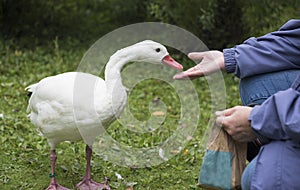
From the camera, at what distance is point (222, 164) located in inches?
112

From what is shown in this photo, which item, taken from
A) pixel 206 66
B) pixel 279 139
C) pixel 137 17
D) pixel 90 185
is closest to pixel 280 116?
pixel 279 139

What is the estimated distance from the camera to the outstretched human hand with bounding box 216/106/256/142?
8.92ft

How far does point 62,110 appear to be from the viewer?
3.79 meters

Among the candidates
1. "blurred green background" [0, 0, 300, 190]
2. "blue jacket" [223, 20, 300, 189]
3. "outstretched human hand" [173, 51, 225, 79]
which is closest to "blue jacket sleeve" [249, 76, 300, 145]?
"blue jacket" [223, 20, 300, 189]

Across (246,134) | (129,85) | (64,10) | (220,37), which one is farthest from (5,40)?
(246,134)

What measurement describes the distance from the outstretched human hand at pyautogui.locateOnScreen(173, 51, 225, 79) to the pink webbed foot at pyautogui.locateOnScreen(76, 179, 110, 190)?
1356 millimetres

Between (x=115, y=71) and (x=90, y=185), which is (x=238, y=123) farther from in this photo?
(x=90, y=185)

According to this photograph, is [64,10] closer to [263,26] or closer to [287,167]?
[263,26]

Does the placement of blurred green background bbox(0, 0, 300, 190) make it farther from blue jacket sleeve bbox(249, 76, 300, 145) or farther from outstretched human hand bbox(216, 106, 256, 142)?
blue jacket sleeve bbox(249, 76, 300, 145)

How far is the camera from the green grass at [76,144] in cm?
438

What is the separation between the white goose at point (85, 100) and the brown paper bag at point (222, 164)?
105 cm

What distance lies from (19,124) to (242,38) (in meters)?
3.82

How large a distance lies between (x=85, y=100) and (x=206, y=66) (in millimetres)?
892

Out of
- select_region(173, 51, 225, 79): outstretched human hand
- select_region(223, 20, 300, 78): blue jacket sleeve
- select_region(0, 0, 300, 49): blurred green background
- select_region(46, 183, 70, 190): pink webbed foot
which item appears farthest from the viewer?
select_region(0, 0, 300, 49): blurred green background
